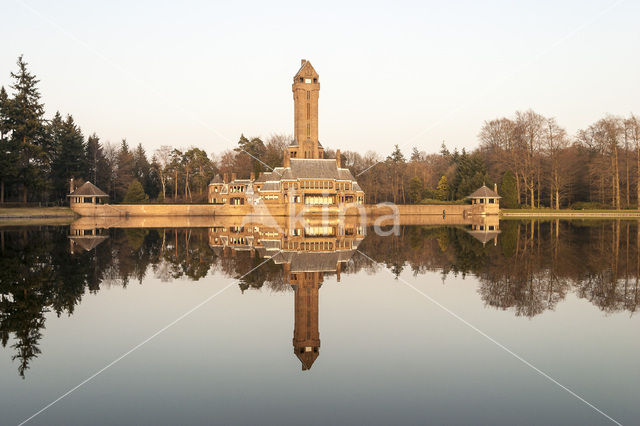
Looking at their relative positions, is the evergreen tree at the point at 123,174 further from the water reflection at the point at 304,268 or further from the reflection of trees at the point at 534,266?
the reflection of trees at the point at 534,266

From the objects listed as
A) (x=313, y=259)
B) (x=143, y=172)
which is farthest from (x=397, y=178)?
(x=313, y=259)

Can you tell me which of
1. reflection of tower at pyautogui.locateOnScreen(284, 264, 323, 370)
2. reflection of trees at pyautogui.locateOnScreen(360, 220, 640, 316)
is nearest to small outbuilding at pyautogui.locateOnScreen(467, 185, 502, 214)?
reflection of trees at pyautogui.locateOnScreen(360, 220, 640, 316)

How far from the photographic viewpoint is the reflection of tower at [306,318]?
7.50 meters

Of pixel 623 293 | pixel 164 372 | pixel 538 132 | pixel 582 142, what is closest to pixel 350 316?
pixel 164 372

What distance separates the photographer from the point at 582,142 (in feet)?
252

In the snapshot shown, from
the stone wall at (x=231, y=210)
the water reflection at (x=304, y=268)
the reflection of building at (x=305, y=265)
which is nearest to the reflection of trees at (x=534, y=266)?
the water reflection at (x=304, y=268)

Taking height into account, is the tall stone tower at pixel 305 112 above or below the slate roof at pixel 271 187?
above

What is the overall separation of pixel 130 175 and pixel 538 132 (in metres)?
70.2

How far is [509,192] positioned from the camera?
225 ft

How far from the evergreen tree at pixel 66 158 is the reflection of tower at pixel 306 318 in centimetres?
6588

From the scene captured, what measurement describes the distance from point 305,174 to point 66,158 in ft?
119

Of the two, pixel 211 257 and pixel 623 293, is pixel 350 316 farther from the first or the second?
pixel 211 257

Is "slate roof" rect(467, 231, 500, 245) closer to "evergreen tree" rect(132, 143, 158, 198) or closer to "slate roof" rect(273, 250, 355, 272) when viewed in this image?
"slate roof" rect(273, 250, 355, 272)

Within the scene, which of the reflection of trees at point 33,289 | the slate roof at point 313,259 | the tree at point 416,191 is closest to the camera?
the reflection of trees at point 33,289
